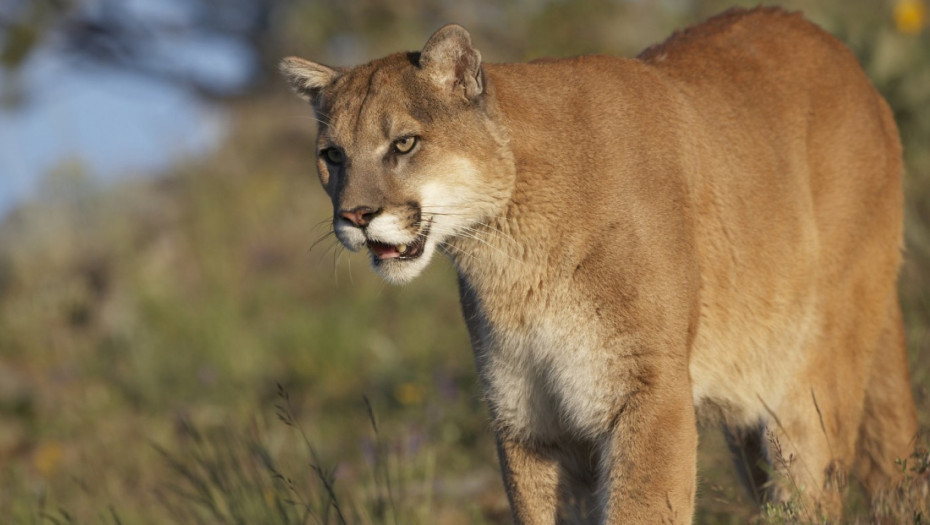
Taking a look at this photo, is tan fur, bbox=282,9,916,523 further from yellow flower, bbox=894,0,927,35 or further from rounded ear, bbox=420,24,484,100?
yellow flower, bbox=894,0,927,35

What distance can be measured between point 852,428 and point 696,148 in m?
1.24

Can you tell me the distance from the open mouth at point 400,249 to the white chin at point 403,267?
1 centimetres

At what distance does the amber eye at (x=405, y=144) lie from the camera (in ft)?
11.5

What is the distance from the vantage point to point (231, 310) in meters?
8.73

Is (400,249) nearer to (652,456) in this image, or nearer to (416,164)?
(416,164)

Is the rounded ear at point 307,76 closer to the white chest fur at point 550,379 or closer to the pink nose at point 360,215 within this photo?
the pink nose at point 360,215

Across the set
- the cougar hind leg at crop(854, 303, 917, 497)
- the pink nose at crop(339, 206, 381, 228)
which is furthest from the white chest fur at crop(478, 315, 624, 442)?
the cougar hind leg at crop(854, 303, 917, 497)

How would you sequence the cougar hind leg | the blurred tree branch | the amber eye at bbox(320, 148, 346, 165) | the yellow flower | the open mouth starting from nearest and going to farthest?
1. the open mouth
2. the amber eye at bbox(320, 148, 346, 165)
3. the cougar hind leg
4. the yellow flower
5. the blurred tree branch

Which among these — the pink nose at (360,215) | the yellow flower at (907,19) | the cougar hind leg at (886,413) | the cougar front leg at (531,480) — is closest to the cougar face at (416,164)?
the pink nose at (360,215)

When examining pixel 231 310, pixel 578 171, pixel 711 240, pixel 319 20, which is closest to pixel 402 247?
pixel 578 171

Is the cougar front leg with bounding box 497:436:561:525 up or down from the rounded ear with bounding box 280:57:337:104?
down

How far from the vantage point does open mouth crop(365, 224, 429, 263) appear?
3.50 m

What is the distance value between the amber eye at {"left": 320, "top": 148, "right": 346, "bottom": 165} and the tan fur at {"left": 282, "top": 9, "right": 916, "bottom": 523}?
27 millimetres

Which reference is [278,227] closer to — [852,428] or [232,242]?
[232,242]
